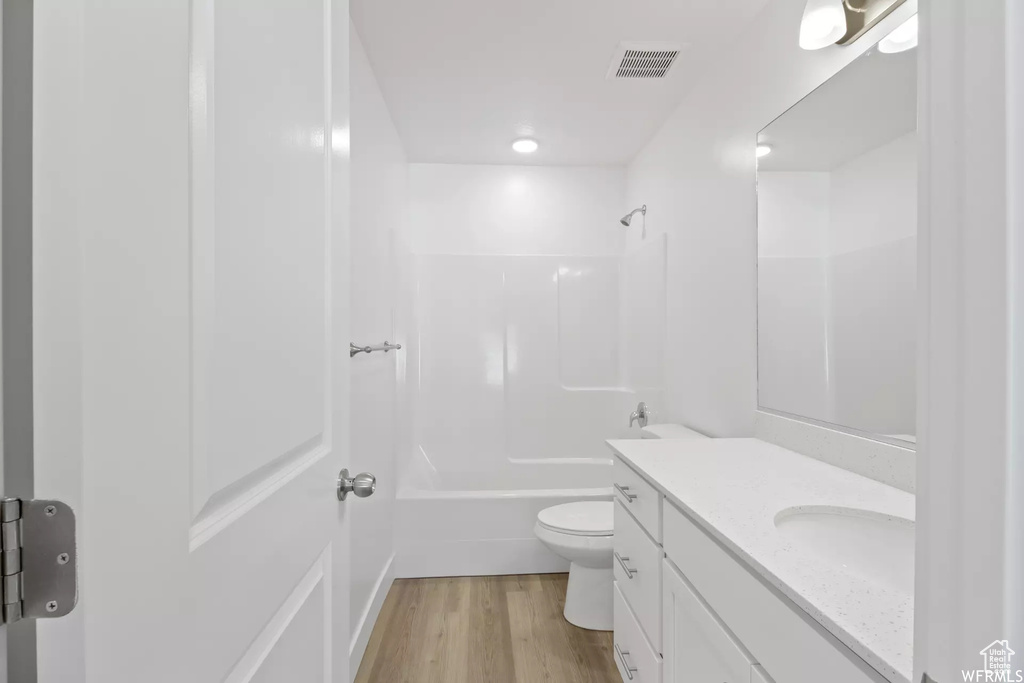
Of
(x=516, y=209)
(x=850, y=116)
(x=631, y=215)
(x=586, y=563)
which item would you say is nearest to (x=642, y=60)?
(x=850, y=116)

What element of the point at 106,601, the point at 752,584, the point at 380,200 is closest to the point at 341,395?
the point at 106,601

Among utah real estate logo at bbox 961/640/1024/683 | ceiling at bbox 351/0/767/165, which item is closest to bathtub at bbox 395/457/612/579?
ceiling at bbox 351/0/767/165

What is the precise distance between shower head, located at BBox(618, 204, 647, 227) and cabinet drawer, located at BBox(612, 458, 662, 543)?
175cm

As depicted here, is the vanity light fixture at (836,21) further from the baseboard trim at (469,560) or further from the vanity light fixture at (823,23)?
the baseboard trim at (469,560)

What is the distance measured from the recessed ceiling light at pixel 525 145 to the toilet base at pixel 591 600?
2240mm

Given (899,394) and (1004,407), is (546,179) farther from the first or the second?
(1004,407)

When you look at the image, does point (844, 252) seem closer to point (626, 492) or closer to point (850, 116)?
point (850, 116)

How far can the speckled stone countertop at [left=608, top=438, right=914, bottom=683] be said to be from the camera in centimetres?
64

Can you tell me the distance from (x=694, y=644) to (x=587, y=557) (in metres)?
1.05

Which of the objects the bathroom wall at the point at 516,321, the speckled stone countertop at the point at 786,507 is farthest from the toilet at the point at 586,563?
the bathroom wall at the point at 516,321

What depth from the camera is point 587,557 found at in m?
2.11

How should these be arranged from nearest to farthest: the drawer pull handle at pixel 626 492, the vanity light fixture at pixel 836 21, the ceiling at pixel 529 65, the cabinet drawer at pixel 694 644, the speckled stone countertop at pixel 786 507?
the speckled stone countertop at pixel 786 507 < the cabinet drawer at pixel 694 644 < the vanity light fixture at pixel 836 21 < the drawer pull handle at pixel 626 492 < the ceiling at pixel 529 65

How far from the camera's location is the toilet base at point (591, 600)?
2139mm

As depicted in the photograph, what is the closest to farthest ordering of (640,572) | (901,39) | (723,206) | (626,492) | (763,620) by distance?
(763,620), (901,39), (640,572), (626,492), (723,206)
